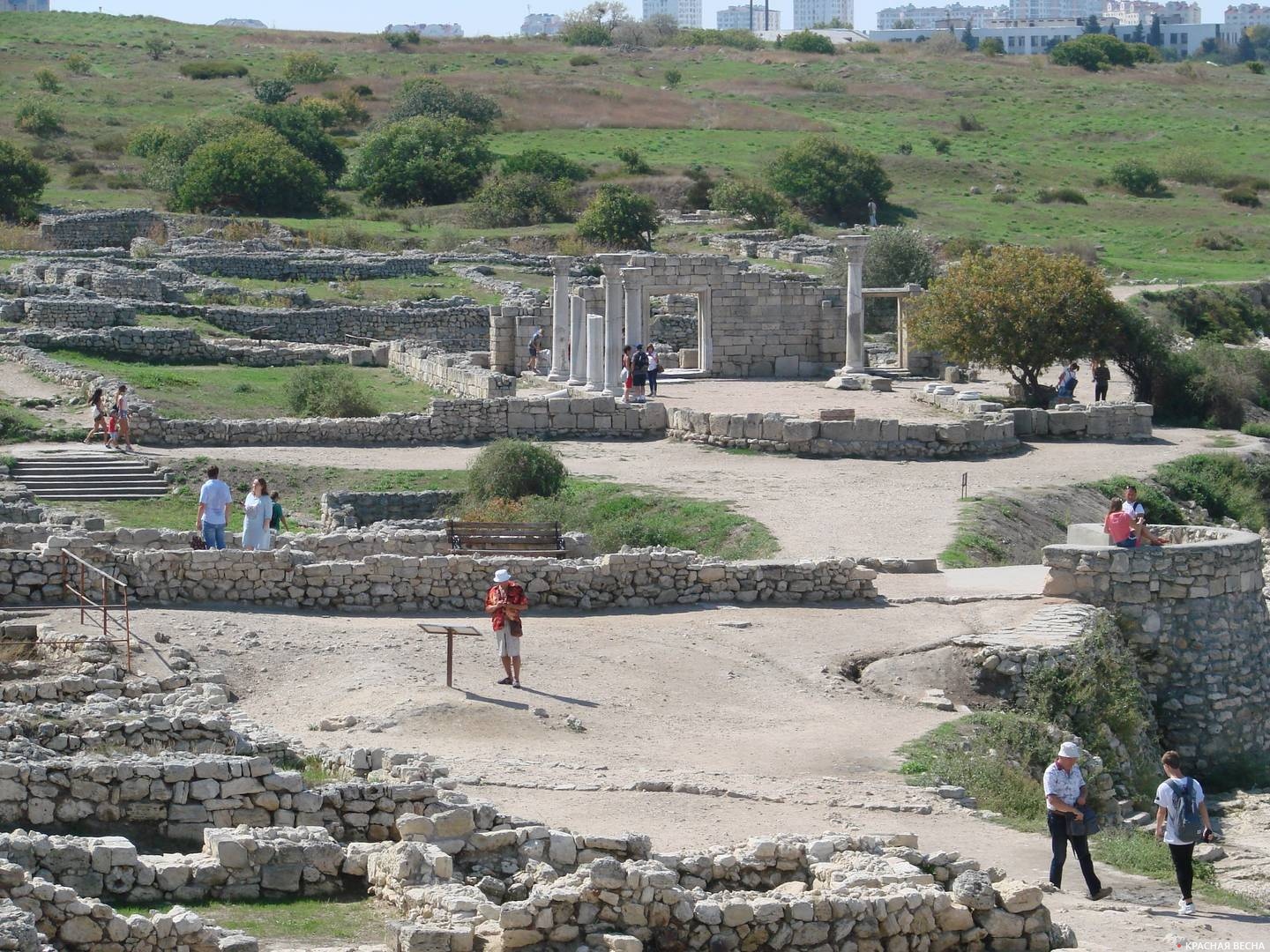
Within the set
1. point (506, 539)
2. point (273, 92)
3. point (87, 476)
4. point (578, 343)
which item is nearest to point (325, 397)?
point (87, 476)

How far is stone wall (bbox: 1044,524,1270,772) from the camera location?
22.2 m

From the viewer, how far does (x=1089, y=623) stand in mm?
21297

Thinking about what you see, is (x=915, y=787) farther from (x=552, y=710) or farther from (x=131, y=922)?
(x=131, y=922)

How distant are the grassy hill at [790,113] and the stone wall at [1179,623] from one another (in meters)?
40.6

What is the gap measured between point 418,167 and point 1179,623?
50.2 metres

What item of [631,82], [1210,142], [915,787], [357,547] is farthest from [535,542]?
[631,82]

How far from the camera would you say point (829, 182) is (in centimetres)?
7081

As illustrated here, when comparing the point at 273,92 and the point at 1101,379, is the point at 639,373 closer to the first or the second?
the point at 1101,379

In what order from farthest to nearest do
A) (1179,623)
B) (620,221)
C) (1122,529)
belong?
(620,221) < (1122,529) < (1179,623)

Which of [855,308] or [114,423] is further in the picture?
[855,308]

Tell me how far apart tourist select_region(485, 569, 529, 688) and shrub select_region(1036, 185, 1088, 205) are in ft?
195

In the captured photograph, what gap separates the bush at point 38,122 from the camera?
252ft


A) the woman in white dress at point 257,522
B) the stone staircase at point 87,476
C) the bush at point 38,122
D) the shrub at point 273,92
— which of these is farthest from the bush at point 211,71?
the woman in white dress at point 257,522

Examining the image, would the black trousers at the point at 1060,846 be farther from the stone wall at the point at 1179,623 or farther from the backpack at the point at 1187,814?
the stone wall at the point at 1179,623
